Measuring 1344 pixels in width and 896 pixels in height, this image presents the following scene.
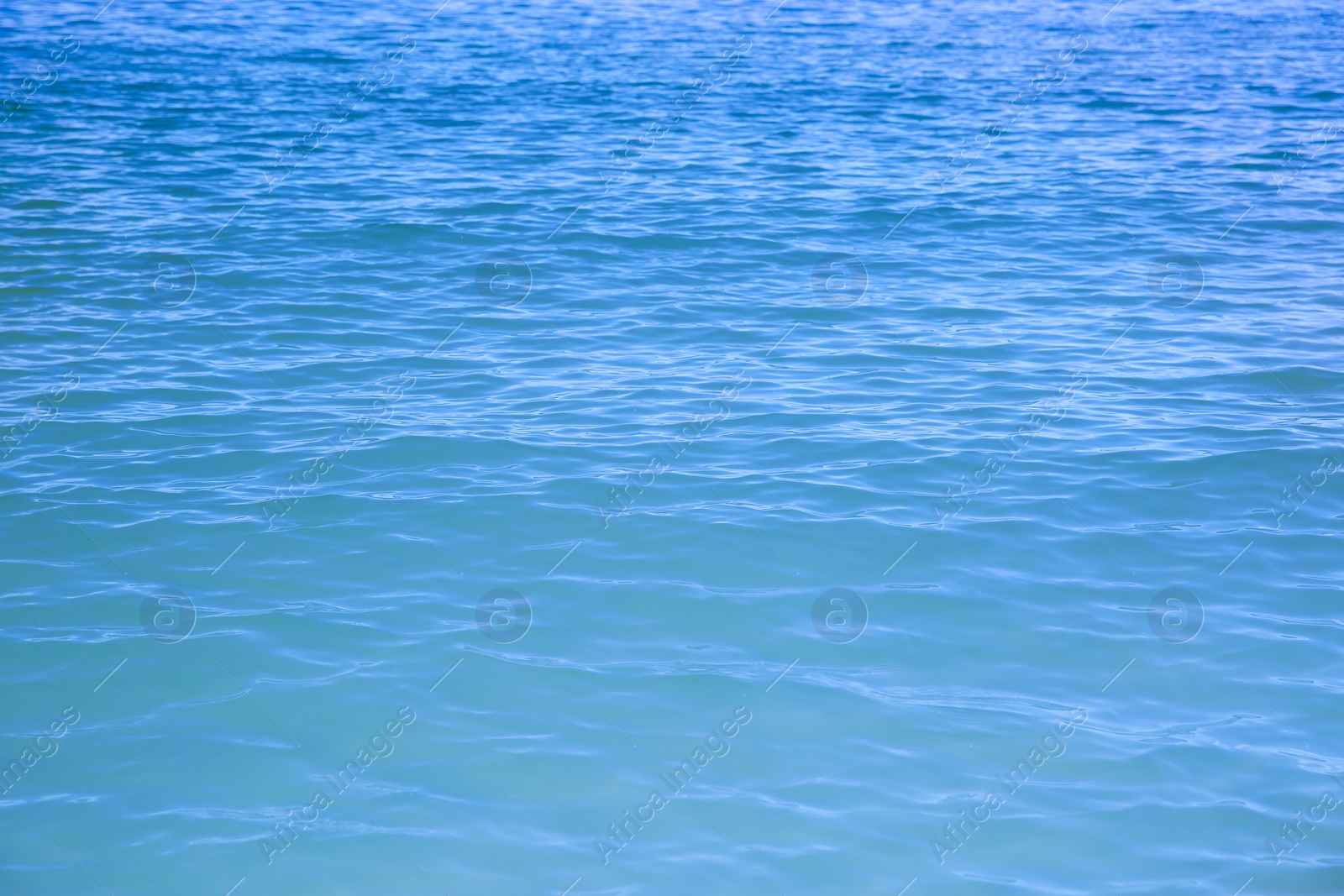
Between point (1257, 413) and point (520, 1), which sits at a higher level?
point (520, 1)

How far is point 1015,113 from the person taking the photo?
63.0 feet

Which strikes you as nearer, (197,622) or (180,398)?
(197,622)

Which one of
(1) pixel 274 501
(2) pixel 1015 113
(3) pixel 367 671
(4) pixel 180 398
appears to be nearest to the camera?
(3) pixel 367 671

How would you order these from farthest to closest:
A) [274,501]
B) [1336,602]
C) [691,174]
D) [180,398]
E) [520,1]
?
[520,1] < [691,174] < [180,398] < [274,501] < [1336,602]

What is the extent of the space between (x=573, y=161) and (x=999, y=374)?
27.7ft

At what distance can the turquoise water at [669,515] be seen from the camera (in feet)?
18.8

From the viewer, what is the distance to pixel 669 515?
8.30 meters

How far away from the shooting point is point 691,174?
16.4 meters

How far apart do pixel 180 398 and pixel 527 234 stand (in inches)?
204

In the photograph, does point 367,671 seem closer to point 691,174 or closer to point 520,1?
point 691,174

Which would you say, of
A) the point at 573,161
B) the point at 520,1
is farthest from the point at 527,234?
the point at 520,1

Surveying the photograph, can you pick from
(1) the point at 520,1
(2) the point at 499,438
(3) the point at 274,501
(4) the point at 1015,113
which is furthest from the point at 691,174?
→ (1) the point at 520,1

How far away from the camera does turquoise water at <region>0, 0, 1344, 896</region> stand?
5727 mm

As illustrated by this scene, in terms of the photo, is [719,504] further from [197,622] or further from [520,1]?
[520,1]
